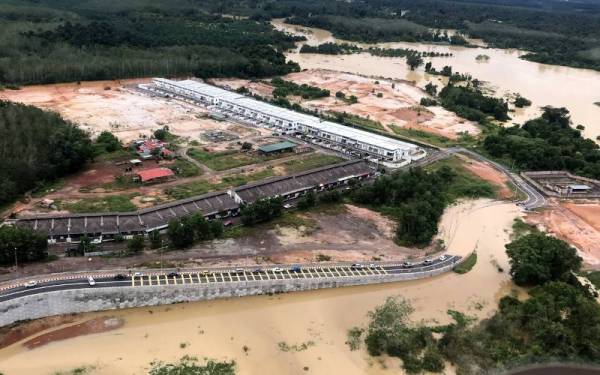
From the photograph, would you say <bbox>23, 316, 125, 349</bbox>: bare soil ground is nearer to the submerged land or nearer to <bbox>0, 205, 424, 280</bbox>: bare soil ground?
the submerged land

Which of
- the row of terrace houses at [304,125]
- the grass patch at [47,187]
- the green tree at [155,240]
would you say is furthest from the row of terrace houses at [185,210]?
the row of terrace houses at [304,125]

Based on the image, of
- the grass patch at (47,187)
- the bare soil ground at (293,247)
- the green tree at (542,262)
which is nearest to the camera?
the bare soil ground at (293,247)

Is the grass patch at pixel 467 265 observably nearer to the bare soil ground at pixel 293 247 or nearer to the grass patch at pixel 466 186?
the bare soil ground at pixel 293 247

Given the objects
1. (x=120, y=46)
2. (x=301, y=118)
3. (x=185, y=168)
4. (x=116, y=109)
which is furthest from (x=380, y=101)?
(x=120, y=46)

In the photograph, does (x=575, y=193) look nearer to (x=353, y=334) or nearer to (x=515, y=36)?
(x=353, y=334)

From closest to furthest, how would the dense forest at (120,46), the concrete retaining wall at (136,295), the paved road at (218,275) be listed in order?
the concrete retaining wall at (136,295) < the paved road at (218,275) < the dense forest at (120,46)

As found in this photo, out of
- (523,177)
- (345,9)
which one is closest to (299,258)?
(523,177)

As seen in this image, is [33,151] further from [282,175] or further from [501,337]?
[501,337]
